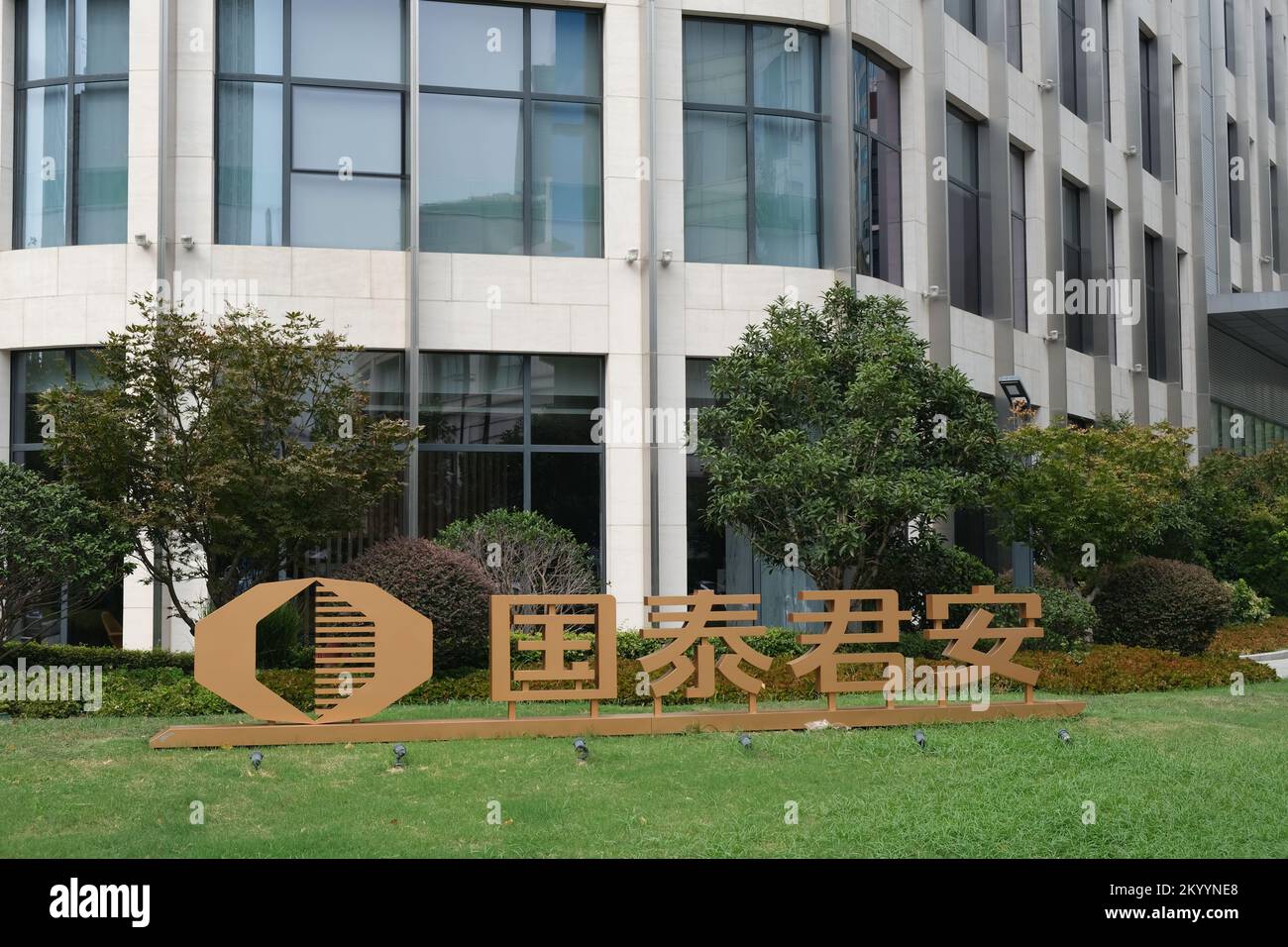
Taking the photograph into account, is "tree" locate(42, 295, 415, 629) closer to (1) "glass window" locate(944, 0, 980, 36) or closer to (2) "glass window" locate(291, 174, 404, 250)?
(2) "glass window" locate(291, 174, 404, 250)

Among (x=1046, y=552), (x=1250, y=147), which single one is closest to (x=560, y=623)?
(x=1046, y=552)

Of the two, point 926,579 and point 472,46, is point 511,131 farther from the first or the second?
point 926,579

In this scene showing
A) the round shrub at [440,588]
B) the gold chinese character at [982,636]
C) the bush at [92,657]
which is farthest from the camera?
the bush at [92,657]

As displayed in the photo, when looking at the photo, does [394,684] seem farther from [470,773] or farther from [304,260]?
[304,260]

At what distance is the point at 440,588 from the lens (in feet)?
51.4

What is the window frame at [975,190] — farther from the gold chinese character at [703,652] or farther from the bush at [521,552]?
the gold chinese character at [703,652]

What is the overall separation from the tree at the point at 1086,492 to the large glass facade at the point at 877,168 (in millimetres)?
4832

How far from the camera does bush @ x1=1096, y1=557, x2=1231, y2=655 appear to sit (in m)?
20.0

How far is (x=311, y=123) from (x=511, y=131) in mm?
3022

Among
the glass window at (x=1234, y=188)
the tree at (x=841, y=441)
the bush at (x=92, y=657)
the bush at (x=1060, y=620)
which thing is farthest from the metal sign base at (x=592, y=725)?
the glass window at (x=1234, y=188)

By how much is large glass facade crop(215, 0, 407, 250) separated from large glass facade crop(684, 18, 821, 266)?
4599mm

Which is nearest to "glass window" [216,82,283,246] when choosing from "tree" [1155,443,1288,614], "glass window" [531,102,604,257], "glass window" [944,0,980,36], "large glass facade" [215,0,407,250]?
"large glass facade" [215,0,407,250]

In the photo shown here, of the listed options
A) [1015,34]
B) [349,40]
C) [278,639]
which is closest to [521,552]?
[278,639]

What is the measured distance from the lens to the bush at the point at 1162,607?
1998 cm
